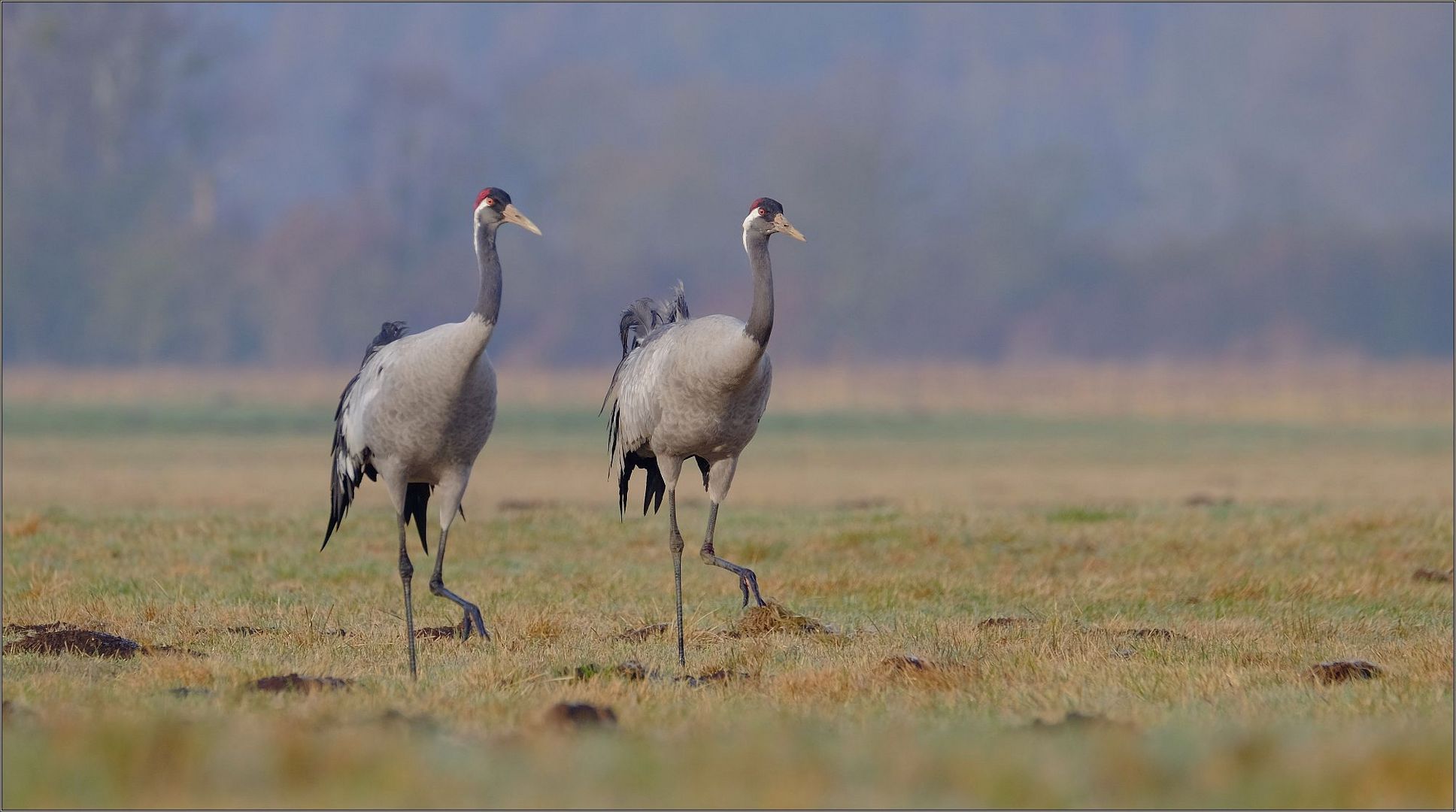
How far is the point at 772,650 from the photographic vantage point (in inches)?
331

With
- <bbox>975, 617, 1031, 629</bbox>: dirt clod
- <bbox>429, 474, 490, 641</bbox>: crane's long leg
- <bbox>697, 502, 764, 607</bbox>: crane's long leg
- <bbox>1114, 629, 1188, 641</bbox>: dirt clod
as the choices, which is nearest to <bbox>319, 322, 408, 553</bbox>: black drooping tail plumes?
<bbox>429, 474, 490, 641</bbox>: crane's long leg

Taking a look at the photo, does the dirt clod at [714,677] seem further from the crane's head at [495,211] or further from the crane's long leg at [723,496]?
the crane's head at [495,211]

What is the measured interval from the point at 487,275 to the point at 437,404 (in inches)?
24.8

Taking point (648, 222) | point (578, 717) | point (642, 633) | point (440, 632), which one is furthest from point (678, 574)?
point (648, 222)

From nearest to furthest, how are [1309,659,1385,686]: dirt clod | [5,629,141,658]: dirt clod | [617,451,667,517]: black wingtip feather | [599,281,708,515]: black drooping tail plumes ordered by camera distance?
[1309,659,1385,686]: dirt clod → [5,629,141,658]: dirt clod → [617,451,667,517]: black wingtip feather → [599,281,708,515]: black drooping tail plumes

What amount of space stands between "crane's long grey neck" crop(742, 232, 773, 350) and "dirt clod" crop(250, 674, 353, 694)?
107 inches

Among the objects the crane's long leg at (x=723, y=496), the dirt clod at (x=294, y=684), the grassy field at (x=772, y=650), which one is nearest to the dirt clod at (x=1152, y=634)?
the grassy field at (x=772, y=650)

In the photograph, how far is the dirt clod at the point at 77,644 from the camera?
812 centimetres

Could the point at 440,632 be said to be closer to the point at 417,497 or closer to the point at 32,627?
the point at 417,497

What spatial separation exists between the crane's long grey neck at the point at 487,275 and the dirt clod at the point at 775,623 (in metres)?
1.85

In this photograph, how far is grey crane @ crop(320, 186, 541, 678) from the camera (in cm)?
862

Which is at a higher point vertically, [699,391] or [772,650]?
[699,391]

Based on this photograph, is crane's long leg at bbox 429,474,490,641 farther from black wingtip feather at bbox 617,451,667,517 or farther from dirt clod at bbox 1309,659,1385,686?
dirt clod at bbox 1309,659,1385,686

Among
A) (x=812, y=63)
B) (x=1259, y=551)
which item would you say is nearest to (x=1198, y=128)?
(x=812, y=63)
